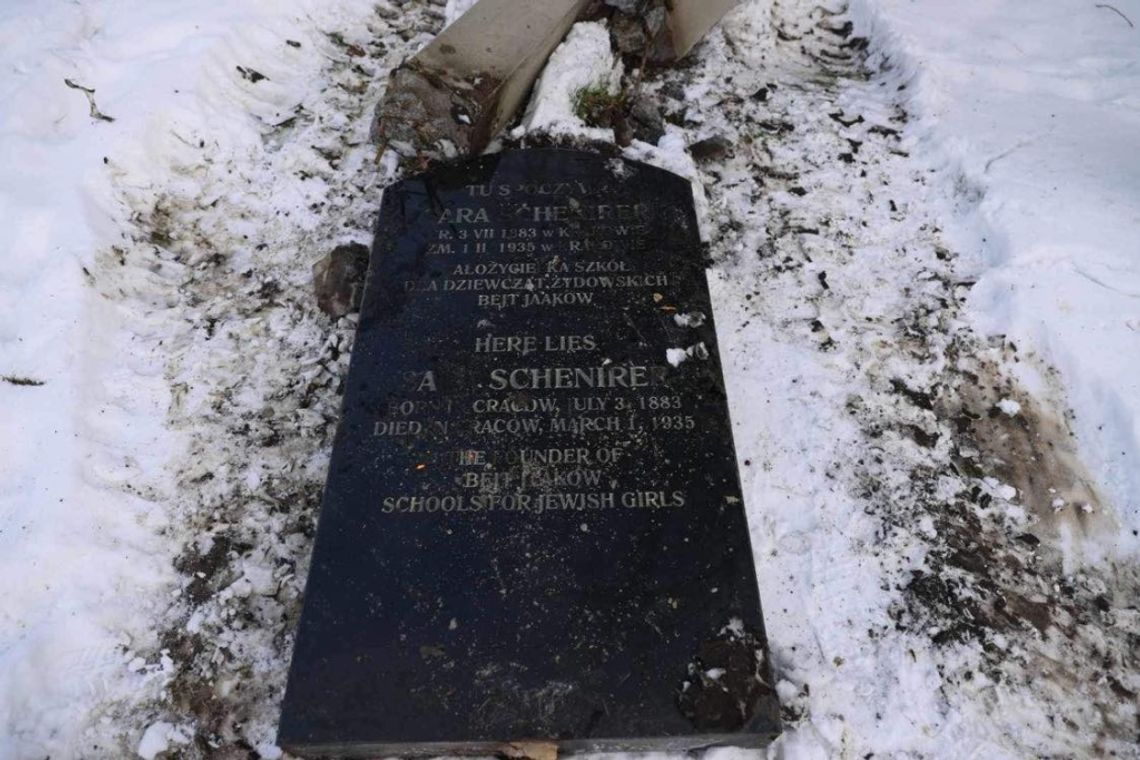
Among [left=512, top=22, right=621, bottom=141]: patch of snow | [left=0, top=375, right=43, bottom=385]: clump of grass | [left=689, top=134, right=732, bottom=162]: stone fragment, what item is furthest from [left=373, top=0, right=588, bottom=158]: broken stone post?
[left=0, top=375, right=43, bottom=385]: clump of grass

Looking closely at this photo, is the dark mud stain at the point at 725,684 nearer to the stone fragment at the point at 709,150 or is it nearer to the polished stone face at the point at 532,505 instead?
the polished stone face at the point at 532,505

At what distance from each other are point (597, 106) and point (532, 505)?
209cm

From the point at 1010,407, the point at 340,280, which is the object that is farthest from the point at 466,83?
the point at 1010,407

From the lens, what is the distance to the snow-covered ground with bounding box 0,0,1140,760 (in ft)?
6.91

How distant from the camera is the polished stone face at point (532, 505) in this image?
6.21ft

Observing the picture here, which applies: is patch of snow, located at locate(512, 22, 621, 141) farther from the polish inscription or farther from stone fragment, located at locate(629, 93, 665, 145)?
the polish inscription

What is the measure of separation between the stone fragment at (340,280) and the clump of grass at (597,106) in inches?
48.4

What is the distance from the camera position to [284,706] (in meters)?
1.89

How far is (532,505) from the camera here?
2.18 metres

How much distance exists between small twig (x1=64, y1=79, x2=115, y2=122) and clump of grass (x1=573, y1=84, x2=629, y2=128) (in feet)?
6.64

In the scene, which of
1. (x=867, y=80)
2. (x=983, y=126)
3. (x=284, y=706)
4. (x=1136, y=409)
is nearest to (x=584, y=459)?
(x=284, y=706)

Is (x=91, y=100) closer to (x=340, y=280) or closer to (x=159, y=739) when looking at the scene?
(x=340, y=280)

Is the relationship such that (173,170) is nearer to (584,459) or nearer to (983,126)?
(584,459)

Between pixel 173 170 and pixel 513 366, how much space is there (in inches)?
75.4
